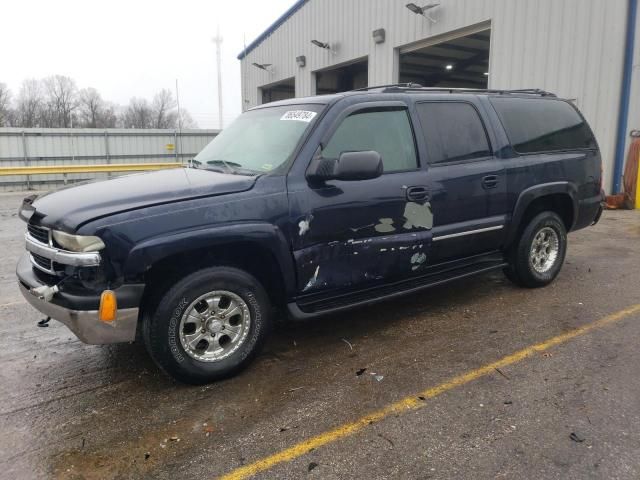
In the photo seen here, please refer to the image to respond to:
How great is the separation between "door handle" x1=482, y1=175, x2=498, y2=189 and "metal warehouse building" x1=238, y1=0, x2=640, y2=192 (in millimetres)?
7811

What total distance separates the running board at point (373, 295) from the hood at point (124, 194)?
3.11ft

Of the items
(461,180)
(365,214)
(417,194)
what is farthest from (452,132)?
(365,214)

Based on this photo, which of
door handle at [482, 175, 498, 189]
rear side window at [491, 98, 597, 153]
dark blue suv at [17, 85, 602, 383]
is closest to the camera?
dark blue suv at [17, 85, 602, 383]

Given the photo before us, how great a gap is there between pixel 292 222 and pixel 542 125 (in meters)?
3.11

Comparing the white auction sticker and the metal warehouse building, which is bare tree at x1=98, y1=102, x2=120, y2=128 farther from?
the white auction sticker

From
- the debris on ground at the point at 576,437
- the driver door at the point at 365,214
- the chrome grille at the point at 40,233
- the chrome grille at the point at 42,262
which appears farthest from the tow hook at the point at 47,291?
the debris on ground at the point at 576,437

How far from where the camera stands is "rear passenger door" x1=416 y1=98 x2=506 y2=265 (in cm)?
415

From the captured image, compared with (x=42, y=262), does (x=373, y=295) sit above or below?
below

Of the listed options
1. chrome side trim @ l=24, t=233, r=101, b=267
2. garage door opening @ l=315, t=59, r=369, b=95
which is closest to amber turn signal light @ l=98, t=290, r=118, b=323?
chrome side trim @ l=24, t=233, r=101, b=267

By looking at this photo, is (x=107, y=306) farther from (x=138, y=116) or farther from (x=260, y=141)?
(x=138, y=116)

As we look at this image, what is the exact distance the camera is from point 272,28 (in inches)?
834

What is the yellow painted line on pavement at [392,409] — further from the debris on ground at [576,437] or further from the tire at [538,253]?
the tire at [538,253]

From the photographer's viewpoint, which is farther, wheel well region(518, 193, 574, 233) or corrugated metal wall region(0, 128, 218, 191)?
corrugated metal wall region(0, 128, 218, 191)

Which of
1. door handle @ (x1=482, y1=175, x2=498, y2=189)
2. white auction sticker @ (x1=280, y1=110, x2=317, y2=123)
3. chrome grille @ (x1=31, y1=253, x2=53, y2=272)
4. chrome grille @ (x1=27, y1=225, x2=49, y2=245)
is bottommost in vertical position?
chrome grille @ (x1=31, y1=253, x2=53, y2=272)
